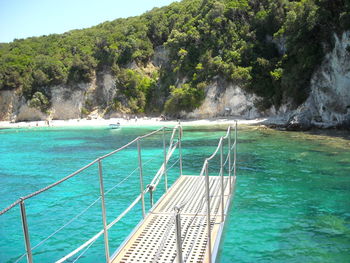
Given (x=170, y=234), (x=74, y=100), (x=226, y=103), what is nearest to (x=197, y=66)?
(x=226, y=103)

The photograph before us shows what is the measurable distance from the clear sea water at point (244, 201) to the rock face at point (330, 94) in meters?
8.33

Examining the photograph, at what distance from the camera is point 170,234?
21.9ft

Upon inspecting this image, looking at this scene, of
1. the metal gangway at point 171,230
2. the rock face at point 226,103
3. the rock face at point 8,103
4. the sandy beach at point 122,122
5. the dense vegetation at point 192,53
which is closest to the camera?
the metal gangway at point 171,230

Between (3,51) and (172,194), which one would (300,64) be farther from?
(3,51)

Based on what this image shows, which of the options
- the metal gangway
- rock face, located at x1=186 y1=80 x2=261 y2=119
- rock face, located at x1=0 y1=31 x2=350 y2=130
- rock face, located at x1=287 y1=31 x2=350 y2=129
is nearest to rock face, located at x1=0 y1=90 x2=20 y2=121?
rock face, located at x1=0 y1=31 x2=350 y2=130

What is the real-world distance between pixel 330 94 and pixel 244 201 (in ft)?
86.4

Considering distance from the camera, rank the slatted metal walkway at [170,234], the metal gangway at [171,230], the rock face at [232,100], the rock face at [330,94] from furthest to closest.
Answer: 1. the rock face at [232,100]
2. the rock face at [330,94]
3. the slatted metal walkway at [170,234]
4. the metal gangway at [171,230]

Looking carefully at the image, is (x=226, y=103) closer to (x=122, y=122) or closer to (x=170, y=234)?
(x=122, y=122)

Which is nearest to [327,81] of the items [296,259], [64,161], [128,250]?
[64,161]

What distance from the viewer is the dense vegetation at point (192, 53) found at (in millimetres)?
36188

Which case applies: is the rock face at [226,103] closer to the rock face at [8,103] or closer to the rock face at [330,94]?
the rock face at [330,94]

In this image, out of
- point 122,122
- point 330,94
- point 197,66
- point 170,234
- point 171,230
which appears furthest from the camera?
point 122,122

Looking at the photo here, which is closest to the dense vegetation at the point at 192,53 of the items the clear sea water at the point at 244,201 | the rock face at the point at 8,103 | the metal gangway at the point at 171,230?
the rock face at the point at 8,103

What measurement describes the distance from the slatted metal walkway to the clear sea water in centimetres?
150
